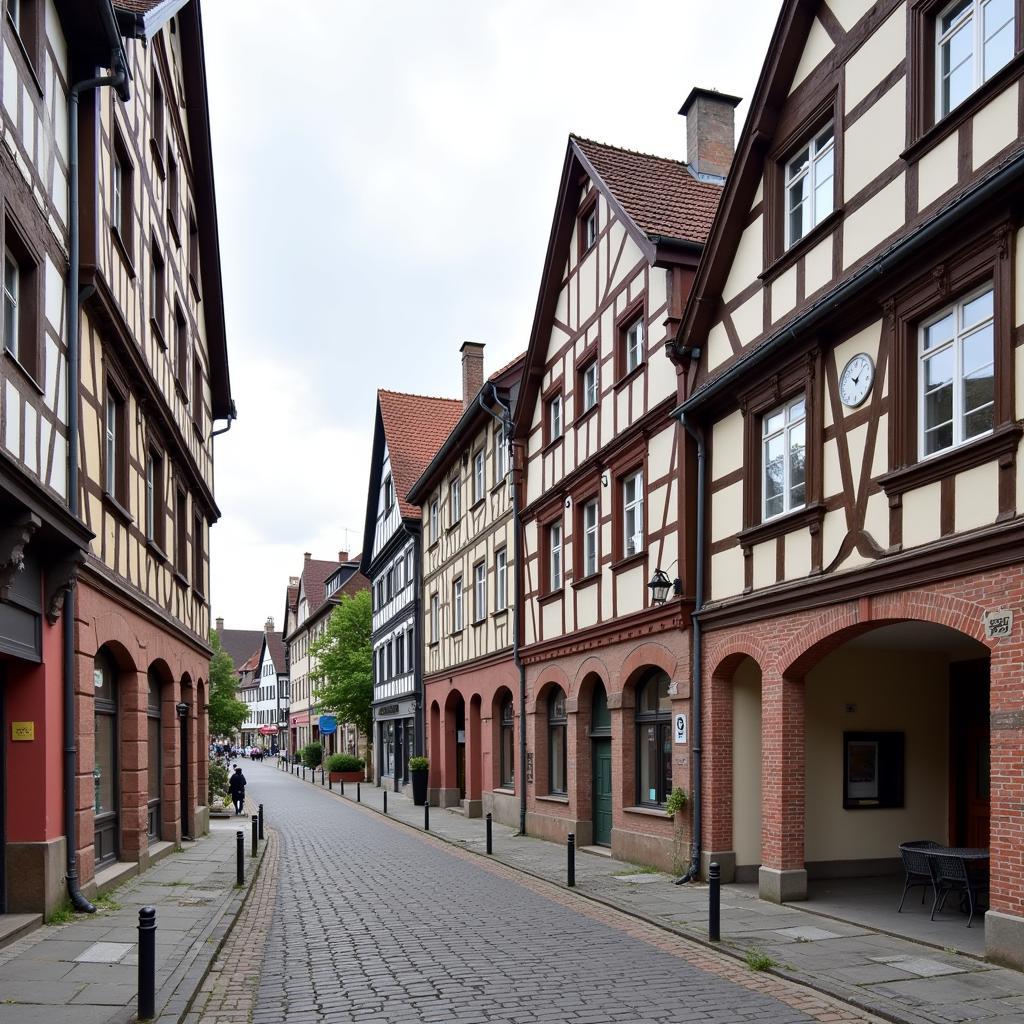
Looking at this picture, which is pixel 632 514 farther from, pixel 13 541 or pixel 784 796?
pixel 13 541

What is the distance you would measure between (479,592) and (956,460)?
1853cm

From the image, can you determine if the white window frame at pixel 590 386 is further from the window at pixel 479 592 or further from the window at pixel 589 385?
the window at pixel 479 592

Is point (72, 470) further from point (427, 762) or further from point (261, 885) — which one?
point (427, 762)

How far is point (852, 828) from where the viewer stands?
14.9 m

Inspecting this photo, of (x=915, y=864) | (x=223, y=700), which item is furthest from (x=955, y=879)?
(x=223, y=700)

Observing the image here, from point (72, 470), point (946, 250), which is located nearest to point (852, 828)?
point (946, 250)

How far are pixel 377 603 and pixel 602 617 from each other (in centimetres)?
2678

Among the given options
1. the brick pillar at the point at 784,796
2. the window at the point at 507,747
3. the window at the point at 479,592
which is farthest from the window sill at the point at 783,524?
the window at the point at 479,592

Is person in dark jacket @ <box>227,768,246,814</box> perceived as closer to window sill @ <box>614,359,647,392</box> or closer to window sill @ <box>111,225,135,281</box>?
Answer: window sill @ <box>614,359,647,392</box>

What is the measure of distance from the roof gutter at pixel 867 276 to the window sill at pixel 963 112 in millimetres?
973

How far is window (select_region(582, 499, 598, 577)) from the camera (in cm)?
1959

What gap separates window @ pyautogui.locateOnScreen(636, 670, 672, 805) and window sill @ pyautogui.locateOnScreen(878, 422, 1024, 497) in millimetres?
6661

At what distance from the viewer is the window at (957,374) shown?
9.73 metres

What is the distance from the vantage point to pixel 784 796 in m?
12.9
